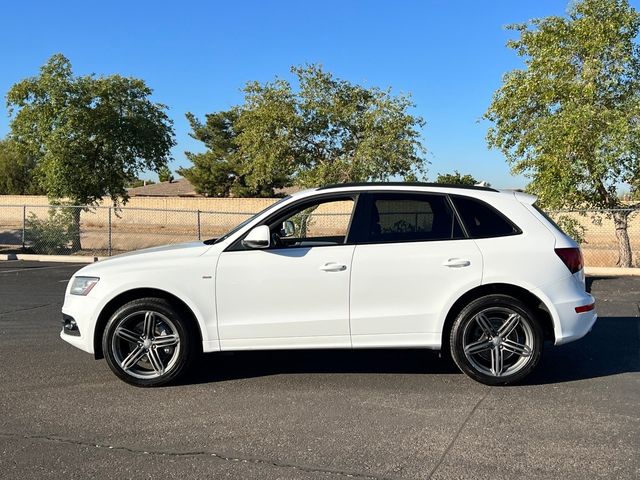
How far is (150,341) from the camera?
17.7 ft

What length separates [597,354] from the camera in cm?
656

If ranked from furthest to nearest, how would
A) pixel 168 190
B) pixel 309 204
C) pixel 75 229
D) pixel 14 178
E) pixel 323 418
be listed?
pixel 168 190 → pixel 14 178 → pixel 75 229 → pixel 309 204 → pixel 323 418

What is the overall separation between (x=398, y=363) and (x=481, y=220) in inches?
67.3

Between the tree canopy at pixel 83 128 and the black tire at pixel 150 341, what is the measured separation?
607 inches

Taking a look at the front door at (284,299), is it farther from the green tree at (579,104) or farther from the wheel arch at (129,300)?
the green tree at (579,104)

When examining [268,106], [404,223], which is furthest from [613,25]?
[404,223]

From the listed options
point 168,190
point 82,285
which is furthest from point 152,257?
point 168,190

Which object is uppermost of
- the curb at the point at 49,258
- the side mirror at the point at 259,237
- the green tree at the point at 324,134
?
the green tree at the point at 324,134

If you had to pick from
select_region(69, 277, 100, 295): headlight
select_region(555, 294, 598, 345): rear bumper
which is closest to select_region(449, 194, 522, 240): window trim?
select_region(555, 294, 598, 345): rear bumper

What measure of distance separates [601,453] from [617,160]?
1171 centimetres

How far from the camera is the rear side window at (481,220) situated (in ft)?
17.9

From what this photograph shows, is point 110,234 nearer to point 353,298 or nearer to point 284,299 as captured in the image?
point 284,299

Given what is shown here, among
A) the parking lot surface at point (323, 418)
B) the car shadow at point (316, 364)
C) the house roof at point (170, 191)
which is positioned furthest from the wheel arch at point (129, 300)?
the house roof at point (170, 191)

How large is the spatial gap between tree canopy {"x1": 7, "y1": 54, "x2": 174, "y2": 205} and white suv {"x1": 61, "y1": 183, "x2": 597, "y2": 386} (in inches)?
608
